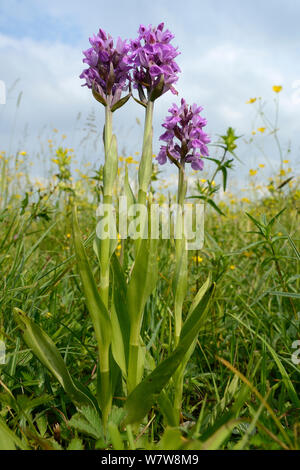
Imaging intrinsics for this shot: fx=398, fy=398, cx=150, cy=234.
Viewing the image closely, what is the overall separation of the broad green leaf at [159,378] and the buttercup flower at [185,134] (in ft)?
1.94

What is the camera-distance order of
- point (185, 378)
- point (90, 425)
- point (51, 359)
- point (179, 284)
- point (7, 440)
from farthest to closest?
1. point (185, 378)
2. point (179, 284)
3. point (51, 359)
4. point (90, 425)
5. point (7, 440)

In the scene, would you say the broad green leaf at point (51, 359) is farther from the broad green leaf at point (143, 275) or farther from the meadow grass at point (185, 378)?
the broad green leaf at point (143, 275)

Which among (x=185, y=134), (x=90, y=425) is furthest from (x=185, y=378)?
(x=185, y=134)

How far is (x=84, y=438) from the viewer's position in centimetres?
129

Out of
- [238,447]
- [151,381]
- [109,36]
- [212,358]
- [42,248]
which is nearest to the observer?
[238,447]

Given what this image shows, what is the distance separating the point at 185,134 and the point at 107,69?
383mm

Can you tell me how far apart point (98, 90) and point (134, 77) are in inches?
5.5

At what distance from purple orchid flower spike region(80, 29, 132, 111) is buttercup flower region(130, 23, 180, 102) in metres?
0.04

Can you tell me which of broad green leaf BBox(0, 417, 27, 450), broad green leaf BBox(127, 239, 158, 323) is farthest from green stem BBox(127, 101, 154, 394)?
broad green leaf BBox(0, 417, 27, 450)

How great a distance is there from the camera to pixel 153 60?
1401mm

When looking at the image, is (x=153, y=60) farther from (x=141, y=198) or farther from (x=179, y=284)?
(x=179, y=284)

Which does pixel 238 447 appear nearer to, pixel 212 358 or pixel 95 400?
pixel 95 400

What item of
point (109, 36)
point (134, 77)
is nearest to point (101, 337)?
point (134, 77)

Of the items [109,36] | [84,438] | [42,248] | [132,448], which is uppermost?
[109,36]
